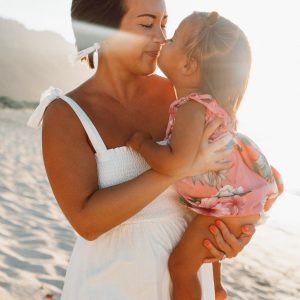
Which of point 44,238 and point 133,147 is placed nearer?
point 133,147

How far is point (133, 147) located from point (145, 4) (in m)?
0.75

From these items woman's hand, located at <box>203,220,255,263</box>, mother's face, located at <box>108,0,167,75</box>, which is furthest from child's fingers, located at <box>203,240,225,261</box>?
mother's face, located at <box>108,0,167,75</box>

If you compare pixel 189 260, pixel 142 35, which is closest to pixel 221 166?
pixel 189 260

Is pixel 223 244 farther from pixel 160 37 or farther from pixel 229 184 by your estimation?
pixel 160 37

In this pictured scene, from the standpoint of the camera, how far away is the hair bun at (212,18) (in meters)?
2.31

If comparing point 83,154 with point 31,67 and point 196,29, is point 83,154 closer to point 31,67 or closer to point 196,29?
point 196,29

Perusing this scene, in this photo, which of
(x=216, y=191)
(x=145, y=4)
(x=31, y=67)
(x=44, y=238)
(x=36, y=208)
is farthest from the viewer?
(x=31, y=67)

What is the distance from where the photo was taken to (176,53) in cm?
235

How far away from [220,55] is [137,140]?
58cm

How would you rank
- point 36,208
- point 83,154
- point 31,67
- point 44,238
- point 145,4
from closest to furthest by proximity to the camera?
point 83,154 < point 145,4 < point 44,238 < point 36,208 < point 31,67

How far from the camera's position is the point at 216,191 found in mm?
2182

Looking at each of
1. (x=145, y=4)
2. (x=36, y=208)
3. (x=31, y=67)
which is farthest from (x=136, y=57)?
(x=31, y=67)

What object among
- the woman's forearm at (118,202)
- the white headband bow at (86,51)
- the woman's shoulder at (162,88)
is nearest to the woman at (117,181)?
the woman's forearm at (118,202)

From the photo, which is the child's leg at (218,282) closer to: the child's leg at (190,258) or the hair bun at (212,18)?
the child's leg at (190,258)
